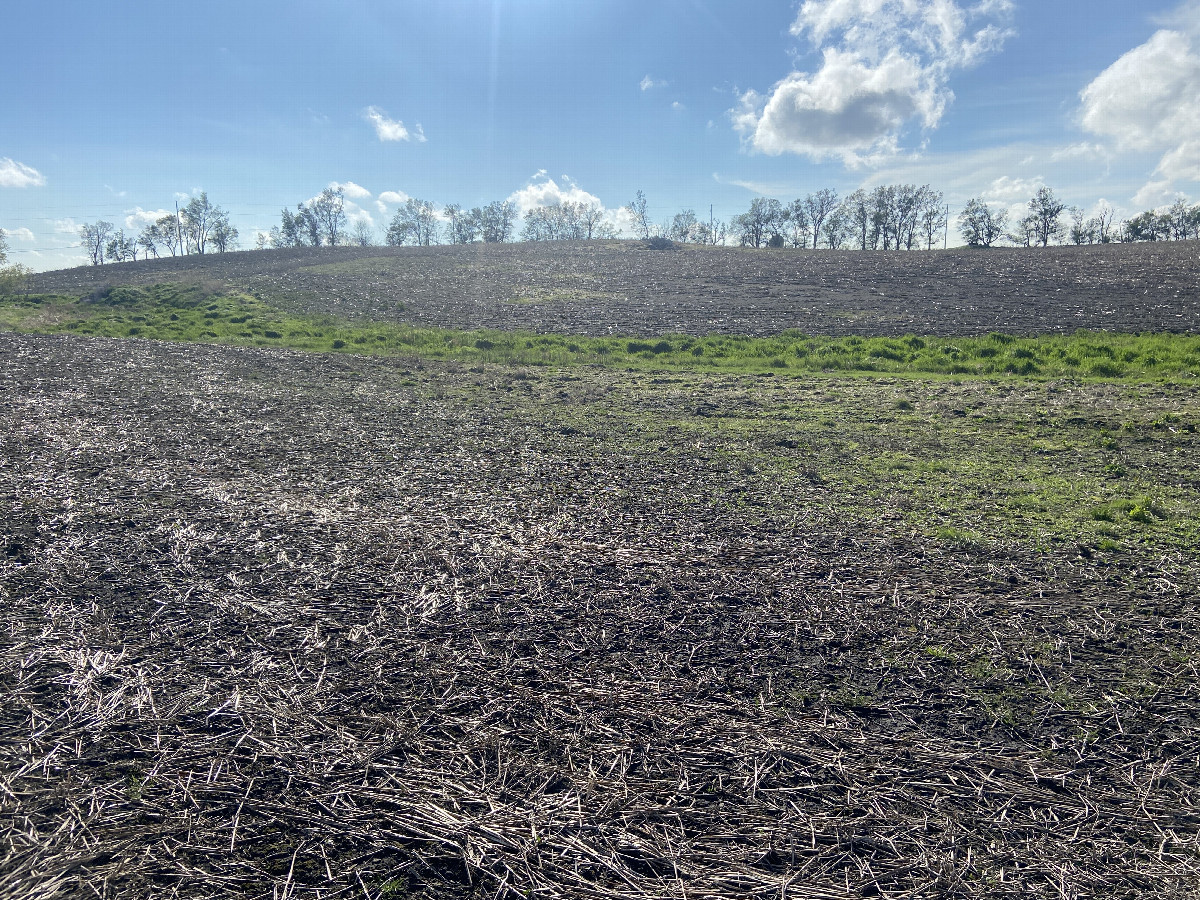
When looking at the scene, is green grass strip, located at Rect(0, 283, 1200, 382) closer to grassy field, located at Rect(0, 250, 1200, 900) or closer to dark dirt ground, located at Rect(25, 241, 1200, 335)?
dark dirt ground, located at Rect(25, 241, 1200, 335)

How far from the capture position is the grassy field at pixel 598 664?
3.82 m

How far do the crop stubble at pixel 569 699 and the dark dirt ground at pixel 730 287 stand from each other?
21694 millimetres

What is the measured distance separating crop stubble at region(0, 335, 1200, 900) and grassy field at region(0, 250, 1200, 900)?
28 mm

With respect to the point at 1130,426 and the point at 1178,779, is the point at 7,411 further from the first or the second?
the point at 1130,426

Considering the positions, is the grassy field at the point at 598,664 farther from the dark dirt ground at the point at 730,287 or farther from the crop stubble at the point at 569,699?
the dark dirt ground at the point at 730,287

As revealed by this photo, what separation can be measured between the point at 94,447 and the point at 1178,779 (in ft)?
50.0

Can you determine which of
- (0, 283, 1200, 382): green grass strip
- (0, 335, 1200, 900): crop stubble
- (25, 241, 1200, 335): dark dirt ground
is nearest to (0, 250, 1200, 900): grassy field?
(0, 335, 1200, 900): crop stubble

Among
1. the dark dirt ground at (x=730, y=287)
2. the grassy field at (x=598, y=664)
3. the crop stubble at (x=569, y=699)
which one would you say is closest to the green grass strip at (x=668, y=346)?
the dark dirt ground at (x=730, y=287)

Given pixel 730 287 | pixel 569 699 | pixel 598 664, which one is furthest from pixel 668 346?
pixel 569 699

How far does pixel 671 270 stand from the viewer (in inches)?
1898

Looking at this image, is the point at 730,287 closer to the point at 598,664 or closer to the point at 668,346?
the point at 668,346

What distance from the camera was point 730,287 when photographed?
133 ft

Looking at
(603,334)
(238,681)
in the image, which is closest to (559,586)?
(238,681)

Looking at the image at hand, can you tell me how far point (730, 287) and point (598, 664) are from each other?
38011 mm
